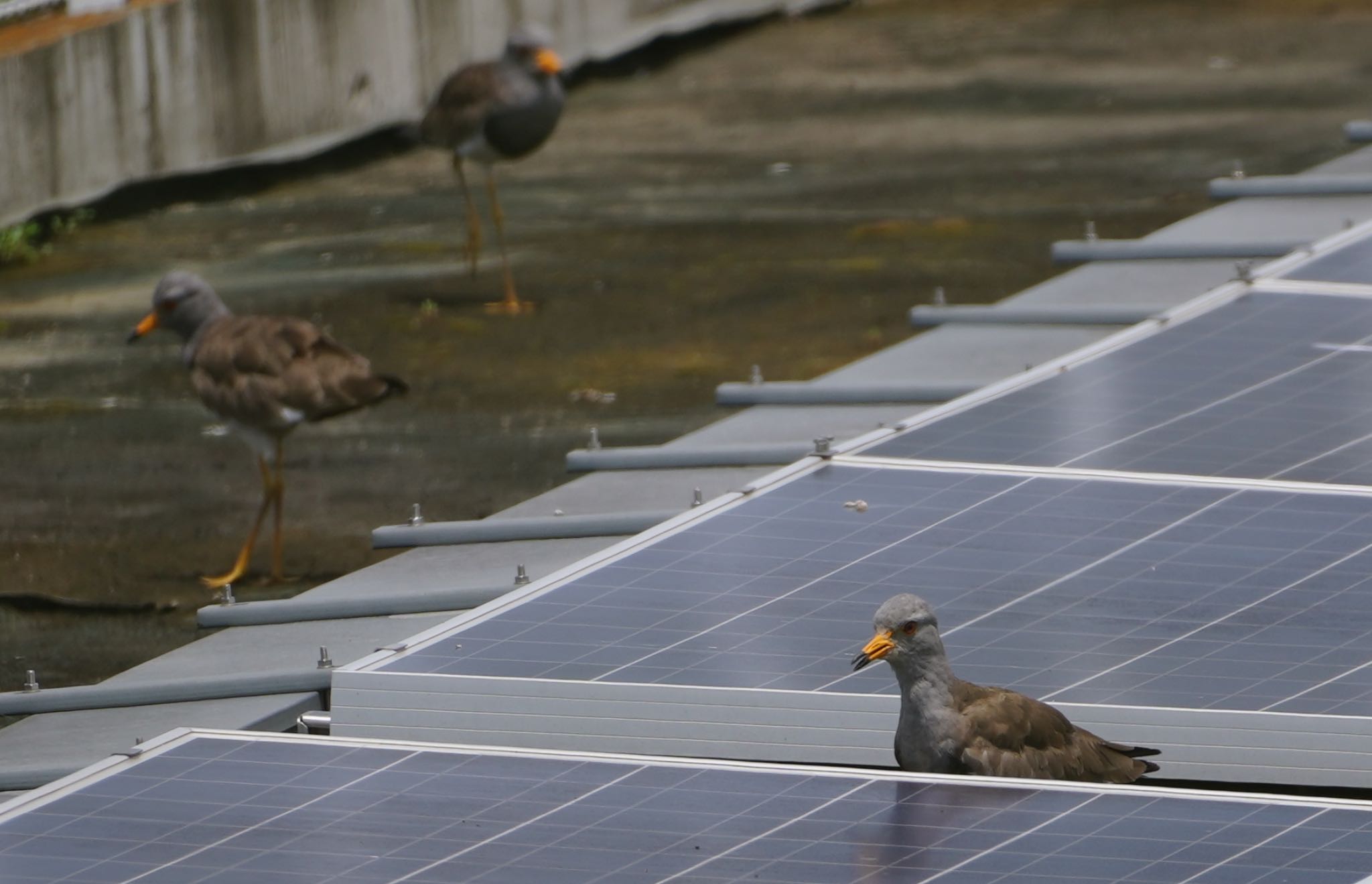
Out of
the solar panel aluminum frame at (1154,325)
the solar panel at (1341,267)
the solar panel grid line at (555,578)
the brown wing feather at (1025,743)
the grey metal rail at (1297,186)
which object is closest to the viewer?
the brown wing feather at (1025,743)

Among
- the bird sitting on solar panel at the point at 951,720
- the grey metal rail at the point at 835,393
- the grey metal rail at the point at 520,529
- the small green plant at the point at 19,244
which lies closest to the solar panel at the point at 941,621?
the bird sitting on solar panel at the point at 951,720

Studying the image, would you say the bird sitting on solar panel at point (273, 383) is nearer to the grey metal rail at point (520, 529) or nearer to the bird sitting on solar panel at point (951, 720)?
the grey metal rail at point (520, 529)

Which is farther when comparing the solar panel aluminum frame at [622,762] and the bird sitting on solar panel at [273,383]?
the bird sitting on solar panel at [273,383]

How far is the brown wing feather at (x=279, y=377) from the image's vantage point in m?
11.2

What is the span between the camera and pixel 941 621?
6844 millimetres

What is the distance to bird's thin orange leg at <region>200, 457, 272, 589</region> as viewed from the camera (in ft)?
36.4

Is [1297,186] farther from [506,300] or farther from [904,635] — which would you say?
[904,635]

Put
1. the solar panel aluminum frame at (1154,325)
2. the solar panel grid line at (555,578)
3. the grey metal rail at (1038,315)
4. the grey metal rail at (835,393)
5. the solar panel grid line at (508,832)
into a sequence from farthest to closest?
the grey metal rail at (1038,315) → the grey metal rail at (835,393) → the solar panel aluminum frame at (1154,325) → the solar panel grid line at (555,578) → the solar panel grid line at (508,832)

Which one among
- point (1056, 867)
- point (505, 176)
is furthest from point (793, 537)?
point (505, 176)

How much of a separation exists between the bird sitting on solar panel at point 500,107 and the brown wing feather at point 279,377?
547cm

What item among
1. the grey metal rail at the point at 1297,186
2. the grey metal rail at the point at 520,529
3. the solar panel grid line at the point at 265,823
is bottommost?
the solar panel grid line at the point at 265,823

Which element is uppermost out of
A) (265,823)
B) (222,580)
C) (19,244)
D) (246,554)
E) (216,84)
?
(216,84)

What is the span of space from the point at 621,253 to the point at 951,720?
1188 centimetres

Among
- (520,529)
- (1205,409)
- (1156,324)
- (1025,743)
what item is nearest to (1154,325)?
(1156,324)
